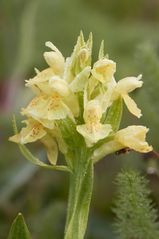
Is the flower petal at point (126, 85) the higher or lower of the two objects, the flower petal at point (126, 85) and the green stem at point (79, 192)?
the higher

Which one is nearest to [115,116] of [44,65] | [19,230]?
[19,230]

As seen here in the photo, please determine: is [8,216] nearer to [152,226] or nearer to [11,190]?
[11,190]

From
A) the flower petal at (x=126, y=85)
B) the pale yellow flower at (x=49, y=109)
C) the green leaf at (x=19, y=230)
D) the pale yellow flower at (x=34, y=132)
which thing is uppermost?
the flower petal at (x=126, y=85)

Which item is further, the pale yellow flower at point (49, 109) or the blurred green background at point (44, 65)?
the blurred green background at point (44, 65)

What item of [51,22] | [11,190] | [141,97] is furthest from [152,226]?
[51,22]

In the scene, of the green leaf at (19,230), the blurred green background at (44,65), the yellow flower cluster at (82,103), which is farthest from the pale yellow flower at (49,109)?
the blurred green background at (44,65)

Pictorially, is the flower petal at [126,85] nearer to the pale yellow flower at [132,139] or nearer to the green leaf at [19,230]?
the pale yellow flower at [132,139]
